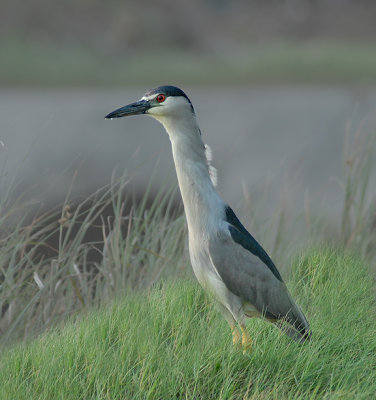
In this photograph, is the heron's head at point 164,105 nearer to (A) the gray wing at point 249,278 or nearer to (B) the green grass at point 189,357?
(A) the gray wing at point 249,278

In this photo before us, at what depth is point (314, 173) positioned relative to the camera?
11.7m

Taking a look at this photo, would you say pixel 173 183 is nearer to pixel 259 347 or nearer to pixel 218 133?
pixel 259 347

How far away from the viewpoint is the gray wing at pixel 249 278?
2832mm

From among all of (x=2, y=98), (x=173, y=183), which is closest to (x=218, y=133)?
(x=2, y=98)

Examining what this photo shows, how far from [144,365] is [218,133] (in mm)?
14472

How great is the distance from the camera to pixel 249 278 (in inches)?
113

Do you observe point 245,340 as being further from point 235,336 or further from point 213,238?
point 213,238

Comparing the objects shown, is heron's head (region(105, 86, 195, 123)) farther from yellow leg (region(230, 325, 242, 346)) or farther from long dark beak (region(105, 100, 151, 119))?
yellow leg (region(230, 325, 242, 346))

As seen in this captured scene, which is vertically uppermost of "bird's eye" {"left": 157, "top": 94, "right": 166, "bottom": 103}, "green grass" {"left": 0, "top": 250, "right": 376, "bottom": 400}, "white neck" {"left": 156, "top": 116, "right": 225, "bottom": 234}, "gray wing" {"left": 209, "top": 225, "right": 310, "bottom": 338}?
"bird's eye" {"left": 157, "top": 94, "right": 166, "bottom": 103}

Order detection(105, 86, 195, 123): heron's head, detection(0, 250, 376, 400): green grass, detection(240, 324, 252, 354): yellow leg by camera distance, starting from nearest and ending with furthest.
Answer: detection(0, 250, 376, 400): green grass < detection(240, 324, 252, 354): yellow leg < detection(105, 86, 195, 123): heron's head

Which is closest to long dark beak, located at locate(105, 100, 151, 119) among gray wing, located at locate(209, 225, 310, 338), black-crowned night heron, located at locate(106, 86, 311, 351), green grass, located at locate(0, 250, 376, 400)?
black-crowned night heron, located at locate(106, 86, 311, 351)

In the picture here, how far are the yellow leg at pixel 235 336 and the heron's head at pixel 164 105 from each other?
792mm

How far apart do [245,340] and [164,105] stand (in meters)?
0.89

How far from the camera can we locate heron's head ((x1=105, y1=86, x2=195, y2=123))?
2.76 metres
